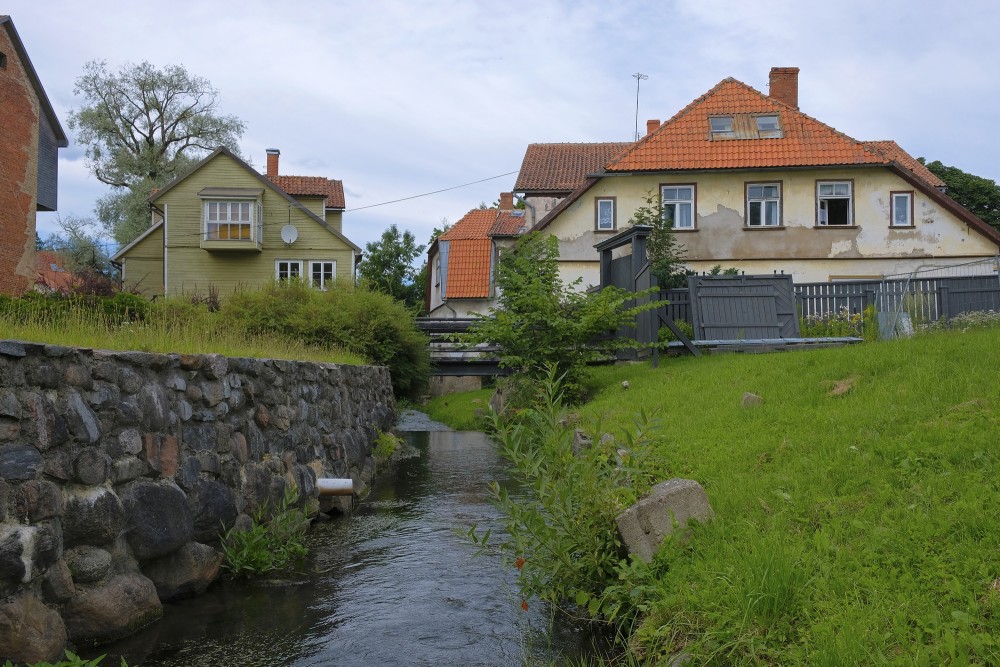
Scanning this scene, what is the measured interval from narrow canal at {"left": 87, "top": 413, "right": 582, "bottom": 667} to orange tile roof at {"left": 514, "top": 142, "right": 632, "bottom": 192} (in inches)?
1034

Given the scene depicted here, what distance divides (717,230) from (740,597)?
23.4m

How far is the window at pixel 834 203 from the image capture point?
26.5m

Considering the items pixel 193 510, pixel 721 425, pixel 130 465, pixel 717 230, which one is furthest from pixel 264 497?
pixel 717 230

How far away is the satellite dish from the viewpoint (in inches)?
1385

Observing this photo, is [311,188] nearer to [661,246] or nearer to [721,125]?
[721,125]

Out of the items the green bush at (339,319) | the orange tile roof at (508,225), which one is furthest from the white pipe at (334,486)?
the orange tile roof at (508,225)

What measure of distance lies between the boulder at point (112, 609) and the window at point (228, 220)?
3072 centimetres

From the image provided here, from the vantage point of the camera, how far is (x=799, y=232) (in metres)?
26.6

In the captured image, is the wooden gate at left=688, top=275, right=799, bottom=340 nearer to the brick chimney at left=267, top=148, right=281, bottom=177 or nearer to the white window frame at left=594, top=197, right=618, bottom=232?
the white window frame at left=594, top=197, right=618, bottom=232

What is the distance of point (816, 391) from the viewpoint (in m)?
8.64

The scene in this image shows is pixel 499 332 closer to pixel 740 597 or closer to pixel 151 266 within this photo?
pixel 740 597

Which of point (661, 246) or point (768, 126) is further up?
point (768, 126)

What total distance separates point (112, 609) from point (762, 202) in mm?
24764

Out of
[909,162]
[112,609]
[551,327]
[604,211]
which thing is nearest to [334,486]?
[112,609]
